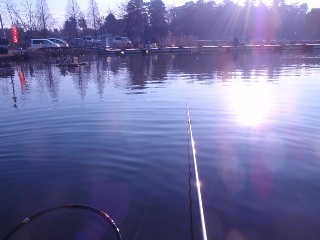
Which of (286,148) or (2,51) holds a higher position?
(2,51)

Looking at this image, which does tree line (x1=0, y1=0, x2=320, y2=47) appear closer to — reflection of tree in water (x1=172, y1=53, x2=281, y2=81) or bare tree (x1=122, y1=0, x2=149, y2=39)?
bare tree (x1=122, y1=0, x2=149, y2=39)

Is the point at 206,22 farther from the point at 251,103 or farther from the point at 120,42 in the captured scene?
the point at 251,103

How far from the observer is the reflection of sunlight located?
9891 mm

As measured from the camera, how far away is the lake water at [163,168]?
448cm

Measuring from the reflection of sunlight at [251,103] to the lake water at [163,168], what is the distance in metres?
0.06

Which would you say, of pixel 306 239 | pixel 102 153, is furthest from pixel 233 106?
pixel 306 239

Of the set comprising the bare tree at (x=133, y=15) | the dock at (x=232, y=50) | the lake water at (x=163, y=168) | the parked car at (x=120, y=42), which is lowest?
the lake water at (x=163, y=168)

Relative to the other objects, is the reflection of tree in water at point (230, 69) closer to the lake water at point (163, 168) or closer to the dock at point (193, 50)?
the lake water at point (163, 168)

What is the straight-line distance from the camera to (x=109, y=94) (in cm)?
1496

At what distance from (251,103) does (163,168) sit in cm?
690

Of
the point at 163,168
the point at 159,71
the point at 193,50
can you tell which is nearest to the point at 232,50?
the point at 193,50

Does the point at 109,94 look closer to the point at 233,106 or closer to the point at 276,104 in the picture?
the point at 233,106

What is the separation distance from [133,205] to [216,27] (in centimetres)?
9357

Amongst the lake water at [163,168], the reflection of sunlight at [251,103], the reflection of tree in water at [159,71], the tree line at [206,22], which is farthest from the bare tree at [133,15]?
the lake water at [163,168]
